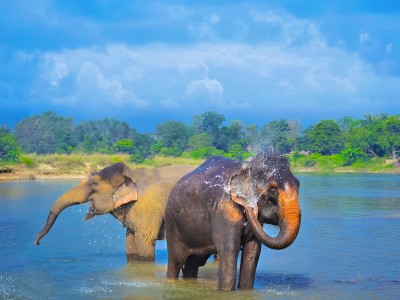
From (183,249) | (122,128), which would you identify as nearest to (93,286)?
(183,249)

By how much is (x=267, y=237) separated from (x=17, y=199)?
1058 inches

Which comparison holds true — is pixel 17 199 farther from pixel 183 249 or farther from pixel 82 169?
pixel 82 169

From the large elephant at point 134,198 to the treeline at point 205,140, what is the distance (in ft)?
183

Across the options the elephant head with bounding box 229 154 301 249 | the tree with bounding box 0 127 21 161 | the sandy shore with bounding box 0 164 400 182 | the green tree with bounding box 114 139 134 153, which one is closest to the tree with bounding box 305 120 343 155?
the green tree with bounding box 114 139 134 153

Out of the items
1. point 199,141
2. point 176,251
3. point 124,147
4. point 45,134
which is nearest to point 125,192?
point 176,251

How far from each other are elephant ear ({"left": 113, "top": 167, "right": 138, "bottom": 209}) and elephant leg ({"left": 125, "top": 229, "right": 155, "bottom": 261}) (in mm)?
634

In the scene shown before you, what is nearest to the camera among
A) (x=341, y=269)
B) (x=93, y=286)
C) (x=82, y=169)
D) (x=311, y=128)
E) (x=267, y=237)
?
(x=267, y=237)

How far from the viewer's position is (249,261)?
11.0m

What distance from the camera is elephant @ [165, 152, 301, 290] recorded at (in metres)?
10.1

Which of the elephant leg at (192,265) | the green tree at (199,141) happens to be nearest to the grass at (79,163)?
the green tree at (199,141)

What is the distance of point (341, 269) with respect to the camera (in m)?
14.2

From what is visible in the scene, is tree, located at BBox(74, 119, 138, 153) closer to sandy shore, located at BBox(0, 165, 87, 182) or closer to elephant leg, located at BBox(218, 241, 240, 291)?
sandy shore, located at BBox(0, 165, 87, 182)

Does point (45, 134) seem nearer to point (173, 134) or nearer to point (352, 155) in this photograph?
point (173, 134)

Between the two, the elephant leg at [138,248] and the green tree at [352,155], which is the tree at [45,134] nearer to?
the green tree at [352,155]
